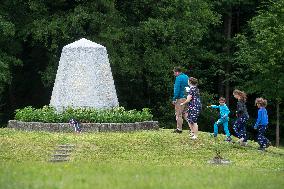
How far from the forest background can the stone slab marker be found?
9.60 m

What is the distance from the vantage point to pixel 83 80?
24750 mm

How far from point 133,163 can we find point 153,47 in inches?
825

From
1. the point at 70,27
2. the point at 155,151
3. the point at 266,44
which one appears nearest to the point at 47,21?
the point at 70,27

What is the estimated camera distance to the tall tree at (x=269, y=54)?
1334 inches

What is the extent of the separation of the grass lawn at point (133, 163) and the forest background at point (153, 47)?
44.0ft

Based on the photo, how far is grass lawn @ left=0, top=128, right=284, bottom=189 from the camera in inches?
487

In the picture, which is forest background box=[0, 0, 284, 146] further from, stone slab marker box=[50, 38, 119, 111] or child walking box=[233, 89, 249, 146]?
child walking box=[233, 89, 249, 146]

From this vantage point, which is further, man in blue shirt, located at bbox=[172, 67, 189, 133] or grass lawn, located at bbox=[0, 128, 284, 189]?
man in blue shirt, located at bbox=[172, 67, 189, 133]

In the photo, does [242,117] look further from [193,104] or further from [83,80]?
[83,80]

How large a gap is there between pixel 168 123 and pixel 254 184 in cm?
2554

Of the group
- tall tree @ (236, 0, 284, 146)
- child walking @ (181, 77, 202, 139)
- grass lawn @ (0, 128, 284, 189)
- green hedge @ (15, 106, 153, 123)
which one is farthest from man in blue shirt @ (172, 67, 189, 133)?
tall tree @ (236, 0, 284, 146)

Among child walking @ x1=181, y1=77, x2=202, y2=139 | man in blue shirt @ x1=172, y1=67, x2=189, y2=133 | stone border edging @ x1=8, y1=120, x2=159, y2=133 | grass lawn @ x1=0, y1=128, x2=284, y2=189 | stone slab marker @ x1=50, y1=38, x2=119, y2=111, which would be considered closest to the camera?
grass lawn @ x1=0, y1=128, x2=284, y2=189

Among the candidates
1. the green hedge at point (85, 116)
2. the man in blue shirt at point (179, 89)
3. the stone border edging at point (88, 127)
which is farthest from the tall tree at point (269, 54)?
the stone border edging at point (88, 127)

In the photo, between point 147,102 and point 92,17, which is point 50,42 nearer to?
point 92,17
